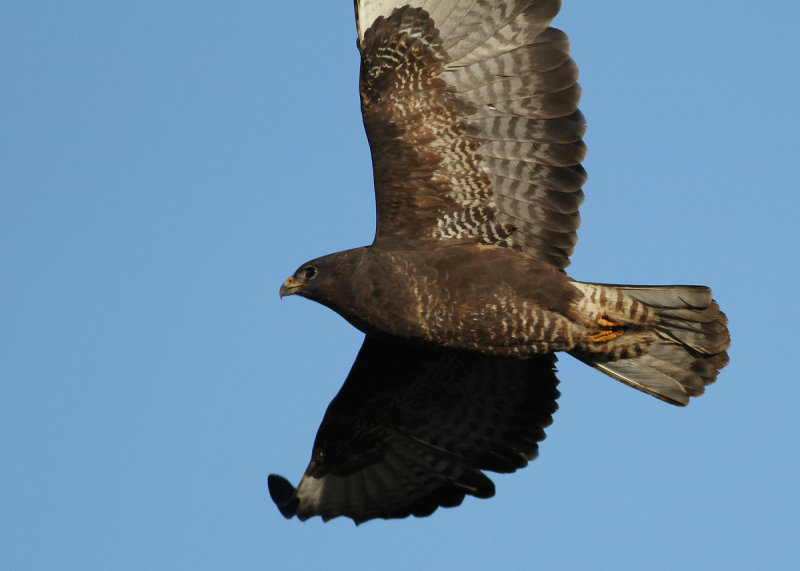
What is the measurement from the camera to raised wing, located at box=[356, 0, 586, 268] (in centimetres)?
907

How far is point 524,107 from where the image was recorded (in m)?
9.12

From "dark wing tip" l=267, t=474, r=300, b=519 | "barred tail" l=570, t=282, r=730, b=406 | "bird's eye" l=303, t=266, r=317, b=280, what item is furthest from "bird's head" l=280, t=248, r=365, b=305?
"dark wing tip" l=267, t=474, r=300, b=519

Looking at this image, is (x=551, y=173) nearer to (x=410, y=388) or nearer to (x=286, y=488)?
(x=410, y=388)

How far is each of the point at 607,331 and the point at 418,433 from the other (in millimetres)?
2315

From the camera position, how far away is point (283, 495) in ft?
35.0

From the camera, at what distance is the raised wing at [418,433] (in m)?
10.4

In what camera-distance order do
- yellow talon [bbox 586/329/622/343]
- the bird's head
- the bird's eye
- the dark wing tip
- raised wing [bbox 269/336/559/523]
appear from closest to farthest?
the bird's head < the bird's eye < yellow talon [bbox 586/329/622/343] < raised wing [bbox 269/336/559/523] < the dark wing tip

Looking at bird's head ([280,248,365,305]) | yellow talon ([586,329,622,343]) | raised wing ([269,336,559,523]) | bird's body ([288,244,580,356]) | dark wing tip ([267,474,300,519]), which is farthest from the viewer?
dark wing tip ([267,474,300,519])

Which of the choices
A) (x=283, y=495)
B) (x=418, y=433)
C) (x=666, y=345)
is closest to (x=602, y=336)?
(x=666, y=345)

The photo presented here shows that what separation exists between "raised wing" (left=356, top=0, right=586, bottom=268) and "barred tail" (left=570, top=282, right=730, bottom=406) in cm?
75

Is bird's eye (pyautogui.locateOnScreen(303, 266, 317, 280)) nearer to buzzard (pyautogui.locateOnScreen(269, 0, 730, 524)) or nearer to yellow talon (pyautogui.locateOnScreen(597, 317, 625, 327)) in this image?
buzzard (pyautogui.locateOnScreen(269, 0, 730, 524))

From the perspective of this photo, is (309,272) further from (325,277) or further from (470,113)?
(470,113)

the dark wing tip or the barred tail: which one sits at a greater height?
the barred tail

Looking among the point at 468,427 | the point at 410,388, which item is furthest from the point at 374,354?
the point at 468,427
